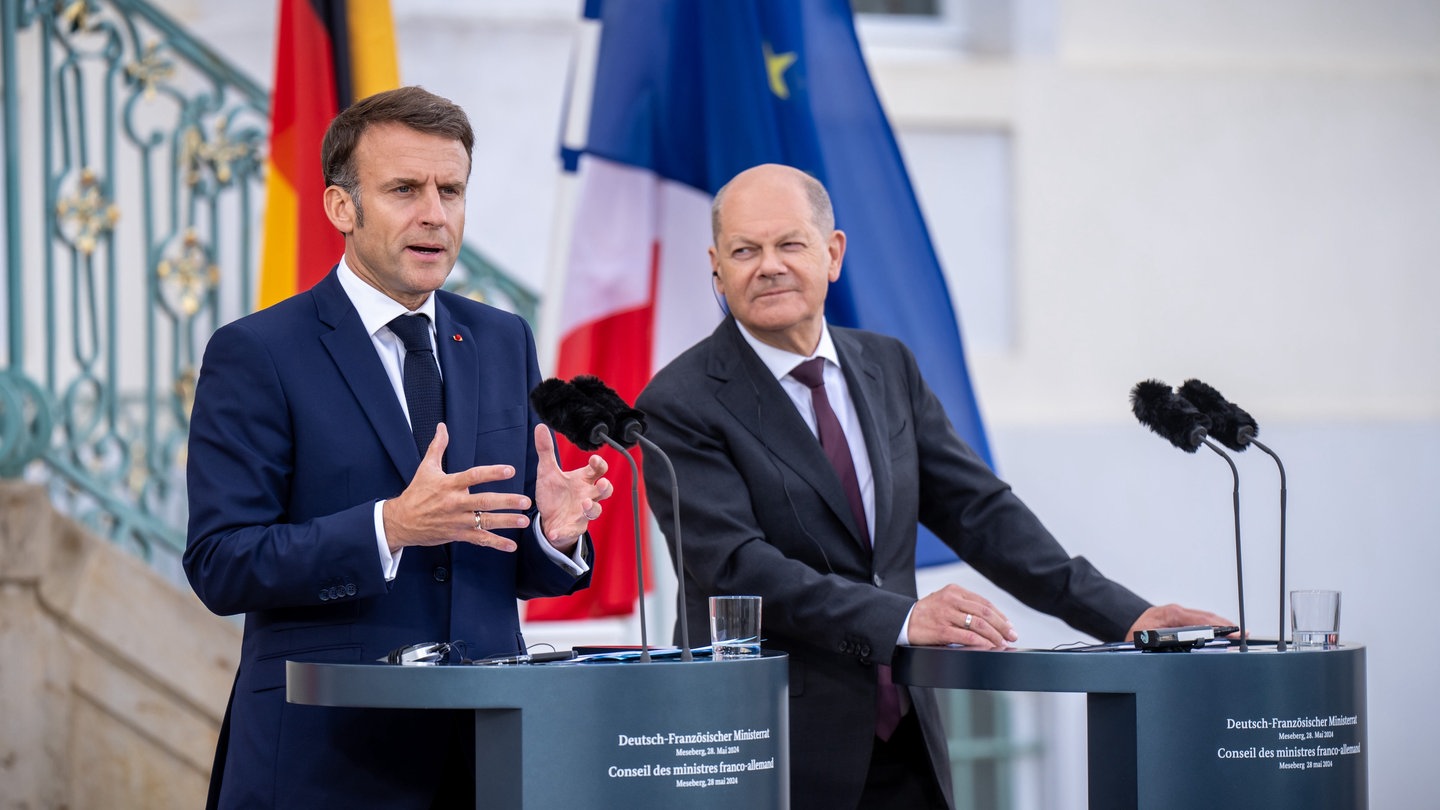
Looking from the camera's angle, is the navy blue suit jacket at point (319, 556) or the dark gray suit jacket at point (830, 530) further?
the dark gray suit jacket at point (830, 530)

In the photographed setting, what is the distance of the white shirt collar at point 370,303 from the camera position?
2.55m

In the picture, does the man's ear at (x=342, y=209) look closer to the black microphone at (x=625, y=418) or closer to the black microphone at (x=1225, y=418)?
the black microphone at (x=625, y=418)

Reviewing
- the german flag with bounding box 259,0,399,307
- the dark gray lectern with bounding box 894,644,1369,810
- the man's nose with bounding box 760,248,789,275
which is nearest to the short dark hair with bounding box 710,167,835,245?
the man's nose with bounding box 760,248,789,275

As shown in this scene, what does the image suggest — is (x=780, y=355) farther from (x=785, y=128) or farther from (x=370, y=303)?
(x=785, y=128)

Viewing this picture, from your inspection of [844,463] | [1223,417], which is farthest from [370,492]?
[1223,417]

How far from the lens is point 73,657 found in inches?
167

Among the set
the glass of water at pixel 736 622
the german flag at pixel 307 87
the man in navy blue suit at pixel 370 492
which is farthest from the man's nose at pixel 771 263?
the german flag at pixel 307 87

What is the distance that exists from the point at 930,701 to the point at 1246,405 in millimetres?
3801

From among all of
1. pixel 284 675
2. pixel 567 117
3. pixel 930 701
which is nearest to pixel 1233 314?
pixel 567 117

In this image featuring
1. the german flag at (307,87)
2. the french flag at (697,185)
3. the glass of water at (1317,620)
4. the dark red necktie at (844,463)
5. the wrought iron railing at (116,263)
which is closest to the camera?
the glass of water at (1317,620)

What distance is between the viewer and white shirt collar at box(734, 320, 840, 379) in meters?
3.07

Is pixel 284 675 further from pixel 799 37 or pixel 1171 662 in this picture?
pixel 799 37

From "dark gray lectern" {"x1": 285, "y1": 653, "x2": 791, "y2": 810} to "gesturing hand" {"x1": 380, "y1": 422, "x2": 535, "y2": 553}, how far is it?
0.64 ft

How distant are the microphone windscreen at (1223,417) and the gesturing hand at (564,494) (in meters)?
1.07
